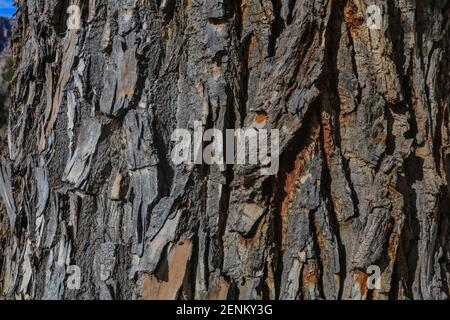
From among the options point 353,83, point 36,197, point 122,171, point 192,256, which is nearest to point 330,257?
point 192,256

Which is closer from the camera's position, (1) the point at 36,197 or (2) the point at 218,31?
(2) the point at 218,31

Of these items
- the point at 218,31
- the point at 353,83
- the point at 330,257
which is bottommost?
the point at 330,257

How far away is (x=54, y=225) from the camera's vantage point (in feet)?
5.96

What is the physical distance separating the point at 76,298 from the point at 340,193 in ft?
2.71

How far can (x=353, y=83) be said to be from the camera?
5.81 feet

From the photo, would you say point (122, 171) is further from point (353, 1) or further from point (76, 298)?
point (353, 1)

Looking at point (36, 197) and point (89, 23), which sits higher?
point (89, 23)

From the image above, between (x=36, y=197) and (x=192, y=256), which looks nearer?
(x=192, y=256)

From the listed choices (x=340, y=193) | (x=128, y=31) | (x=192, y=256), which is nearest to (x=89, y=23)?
(x=128, y=31)

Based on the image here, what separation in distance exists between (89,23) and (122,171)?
0.45 meters

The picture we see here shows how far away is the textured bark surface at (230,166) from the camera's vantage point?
1720 mm

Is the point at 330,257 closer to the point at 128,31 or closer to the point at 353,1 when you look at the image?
the point at 353,1

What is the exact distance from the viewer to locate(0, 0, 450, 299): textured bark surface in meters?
1.72

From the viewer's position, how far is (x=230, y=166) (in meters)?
1.74
